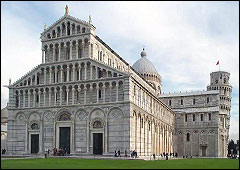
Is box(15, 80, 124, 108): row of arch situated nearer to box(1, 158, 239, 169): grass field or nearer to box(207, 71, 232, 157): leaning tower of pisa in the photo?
box(1, 158, 239, 169): grass field

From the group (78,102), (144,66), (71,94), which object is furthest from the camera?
(144,66)

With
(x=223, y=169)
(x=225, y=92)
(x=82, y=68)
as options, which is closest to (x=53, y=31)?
(x=82, y=68)

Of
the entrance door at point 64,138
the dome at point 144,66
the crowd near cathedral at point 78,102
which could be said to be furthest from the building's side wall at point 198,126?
the entrance door at point 64,138

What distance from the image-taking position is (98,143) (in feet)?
166

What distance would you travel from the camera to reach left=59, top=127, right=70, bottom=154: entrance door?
52.4 meters

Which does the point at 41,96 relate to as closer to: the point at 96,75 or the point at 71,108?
the point at 71,108

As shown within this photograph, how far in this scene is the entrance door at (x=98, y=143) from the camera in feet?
165

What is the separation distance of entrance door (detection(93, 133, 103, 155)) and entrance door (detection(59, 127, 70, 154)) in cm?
440

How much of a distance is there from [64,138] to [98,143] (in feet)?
19.0

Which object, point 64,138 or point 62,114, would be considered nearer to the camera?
point 64,138

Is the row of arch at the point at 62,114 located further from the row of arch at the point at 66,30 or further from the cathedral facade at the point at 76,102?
the row of arch at the point at 66,30

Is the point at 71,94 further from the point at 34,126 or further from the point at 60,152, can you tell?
the point at 60,152

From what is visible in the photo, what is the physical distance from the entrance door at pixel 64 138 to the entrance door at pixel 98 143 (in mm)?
4400

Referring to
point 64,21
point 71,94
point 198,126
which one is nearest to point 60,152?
point 71,94
